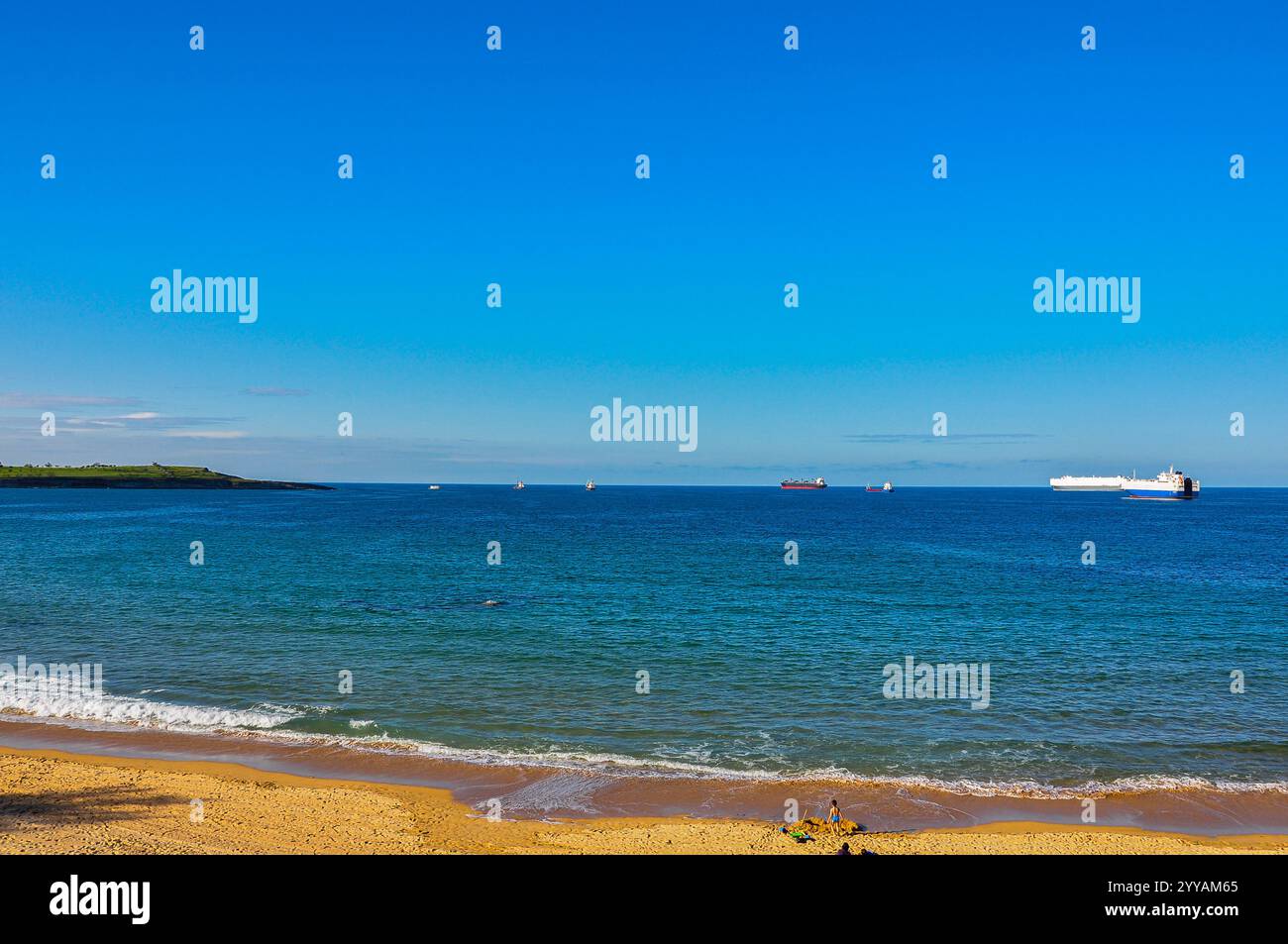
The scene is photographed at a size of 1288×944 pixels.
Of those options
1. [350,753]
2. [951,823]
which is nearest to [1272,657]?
[951,823]

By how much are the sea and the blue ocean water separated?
17cm

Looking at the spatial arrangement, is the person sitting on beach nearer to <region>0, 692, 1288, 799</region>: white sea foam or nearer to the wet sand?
the wet sand

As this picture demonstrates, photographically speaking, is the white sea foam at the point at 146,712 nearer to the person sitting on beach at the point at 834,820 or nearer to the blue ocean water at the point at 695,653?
the blue ocean water at the point at 695,653

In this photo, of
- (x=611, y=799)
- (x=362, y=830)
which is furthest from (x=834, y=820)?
(x=362, y=830)

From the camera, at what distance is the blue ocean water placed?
23625 millimetres

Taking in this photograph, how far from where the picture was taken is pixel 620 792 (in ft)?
66.0

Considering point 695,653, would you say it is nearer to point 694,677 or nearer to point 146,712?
point 694,677

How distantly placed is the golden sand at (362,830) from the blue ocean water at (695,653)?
3.59m

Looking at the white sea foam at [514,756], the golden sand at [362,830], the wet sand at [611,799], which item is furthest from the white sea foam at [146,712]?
the golden sand at [362,830]

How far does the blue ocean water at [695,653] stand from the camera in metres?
23.6

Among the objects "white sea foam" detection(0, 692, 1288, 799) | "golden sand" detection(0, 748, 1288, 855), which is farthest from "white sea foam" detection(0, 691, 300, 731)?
"golden sand" detection(0, 748, 1288, 855)

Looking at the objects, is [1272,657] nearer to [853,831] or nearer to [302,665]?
[853,831]

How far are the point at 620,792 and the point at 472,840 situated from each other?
448cm

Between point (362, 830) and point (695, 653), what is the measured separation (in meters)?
20.0
